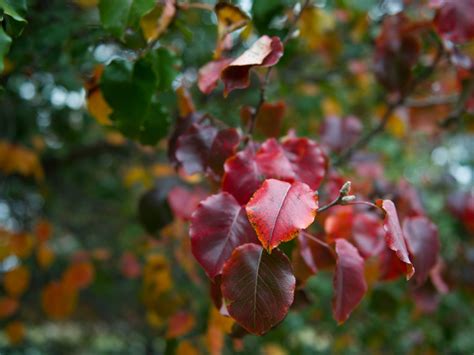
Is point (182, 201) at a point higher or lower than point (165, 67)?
lower

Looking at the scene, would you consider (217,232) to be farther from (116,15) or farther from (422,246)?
(422,246)

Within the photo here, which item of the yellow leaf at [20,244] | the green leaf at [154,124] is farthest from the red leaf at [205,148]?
the yellow leaf at [20,244]

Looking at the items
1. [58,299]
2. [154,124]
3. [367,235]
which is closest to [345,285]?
[367,235]

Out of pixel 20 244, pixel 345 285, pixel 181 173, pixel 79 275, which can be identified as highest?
pixel 345 285

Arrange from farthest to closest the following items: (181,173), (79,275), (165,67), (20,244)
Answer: (79,275) → (20,244) → (181,173) → (165,67)

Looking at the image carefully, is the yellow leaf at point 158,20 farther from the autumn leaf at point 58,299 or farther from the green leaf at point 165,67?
the autumn leaf at point 58,299

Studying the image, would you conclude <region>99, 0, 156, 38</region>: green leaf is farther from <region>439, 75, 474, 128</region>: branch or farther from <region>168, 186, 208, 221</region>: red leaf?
<region>439, 75, 474, 128</region>: branch

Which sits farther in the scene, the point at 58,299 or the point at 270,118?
the point at 58,299
